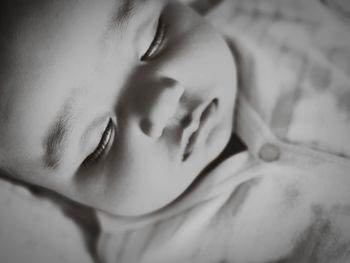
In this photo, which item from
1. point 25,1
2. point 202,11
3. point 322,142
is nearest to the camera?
point 25,1

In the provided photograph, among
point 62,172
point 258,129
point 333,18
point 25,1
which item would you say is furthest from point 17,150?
point 333,18

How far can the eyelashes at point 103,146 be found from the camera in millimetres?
542

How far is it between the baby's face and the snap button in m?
0.06

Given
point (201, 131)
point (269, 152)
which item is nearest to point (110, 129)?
point (201, 131)

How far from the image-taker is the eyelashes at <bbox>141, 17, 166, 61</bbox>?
1.80 feet

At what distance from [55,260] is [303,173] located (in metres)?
0.41

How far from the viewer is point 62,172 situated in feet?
1.80

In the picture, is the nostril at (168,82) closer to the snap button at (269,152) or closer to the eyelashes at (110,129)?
the eyelashes at (110,129)

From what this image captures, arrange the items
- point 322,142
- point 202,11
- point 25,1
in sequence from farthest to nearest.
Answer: point 202,11, point 322,142, point 25,1

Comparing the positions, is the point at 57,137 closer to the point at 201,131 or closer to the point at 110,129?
the point at 110,129

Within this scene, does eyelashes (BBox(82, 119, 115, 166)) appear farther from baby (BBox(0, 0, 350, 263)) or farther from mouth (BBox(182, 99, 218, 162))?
mouth (BBox(182, 99, 218, 162))

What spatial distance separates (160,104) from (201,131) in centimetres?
8

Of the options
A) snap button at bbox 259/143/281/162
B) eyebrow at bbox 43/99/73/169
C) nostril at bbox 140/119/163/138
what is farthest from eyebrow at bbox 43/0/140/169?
snap button at bbox 259/143/281/162

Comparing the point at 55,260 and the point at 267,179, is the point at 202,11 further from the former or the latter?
the point at 55,260
